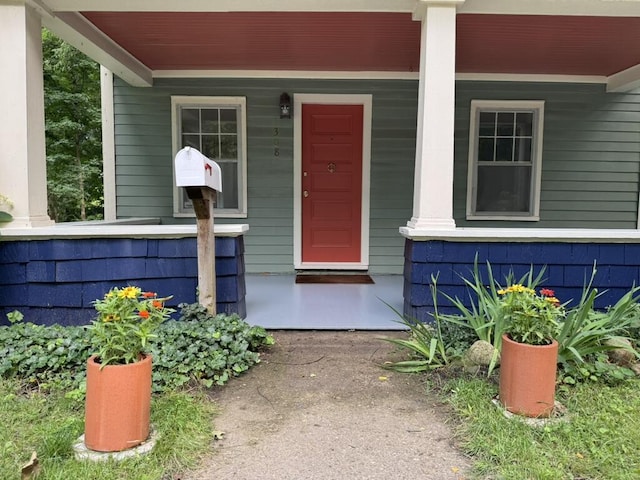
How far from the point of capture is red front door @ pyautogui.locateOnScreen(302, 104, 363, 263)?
5.32m

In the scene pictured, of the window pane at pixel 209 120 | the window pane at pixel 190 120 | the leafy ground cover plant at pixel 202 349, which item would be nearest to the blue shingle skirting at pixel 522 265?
the leafy ground cover plant at pixel 202 349

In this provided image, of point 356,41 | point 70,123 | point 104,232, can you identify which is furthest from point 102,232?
point 70,123

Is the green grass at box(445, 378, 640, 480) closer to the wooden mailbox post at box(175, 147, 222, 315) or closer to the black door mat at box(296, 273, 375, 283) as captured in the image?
the wooden mailbox post at box(175, 147, 222, 315)

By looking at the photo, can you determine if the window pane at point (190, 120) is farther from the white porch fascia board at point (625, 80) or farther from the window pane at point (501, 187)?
the white porch fascia board at point (625, 80)

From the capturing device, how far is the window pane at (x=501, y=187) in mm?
5410

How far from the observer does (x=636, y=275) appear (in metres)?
3.44

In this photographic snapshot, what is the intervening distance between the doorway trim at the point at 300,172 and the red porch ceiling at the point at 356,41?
328mm

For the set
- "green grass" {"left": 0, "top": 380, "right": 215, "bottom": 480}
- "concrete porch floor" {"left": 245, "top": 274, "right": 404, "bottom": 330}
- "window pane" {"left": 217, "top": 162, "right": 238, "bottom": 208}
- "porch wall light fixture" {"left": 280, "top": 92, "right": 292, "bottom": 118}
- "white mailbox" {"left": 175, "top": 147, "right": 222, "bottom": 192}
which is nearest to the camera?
"green grass" {"left": 0, "top": 380, "right": 215, "bottom": 480}

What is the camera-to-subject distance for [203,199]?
289cm

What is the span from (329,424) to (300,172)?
362 cm

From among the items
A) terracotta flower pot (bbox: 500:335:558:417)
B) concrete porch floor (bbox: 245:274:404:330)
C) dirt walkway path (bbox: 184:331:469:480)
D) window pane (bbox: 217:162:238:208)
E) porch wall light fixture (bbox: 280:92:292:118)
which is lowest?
dirt walkway path (bbox: 184:331:469:480)

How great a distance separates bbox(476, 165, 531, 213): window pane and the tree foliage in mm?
8343

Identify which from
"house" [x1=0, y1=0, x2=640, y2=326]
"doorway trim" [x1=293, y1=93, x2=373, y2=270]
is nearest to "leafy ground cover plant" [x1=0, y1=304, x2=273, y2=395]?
"house" [x1=0, y1=0, x2=640, y2=326]

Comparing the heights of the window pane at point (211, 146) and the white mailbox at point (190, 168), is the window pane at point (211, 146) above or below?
above
